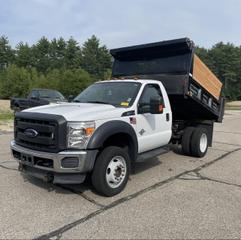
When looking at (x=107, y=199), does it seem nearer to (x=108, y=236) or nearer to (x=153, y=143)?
(x=108, y=236)

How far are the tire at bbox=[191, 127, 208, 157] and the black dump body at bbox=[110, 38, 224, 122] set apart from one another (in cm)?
53

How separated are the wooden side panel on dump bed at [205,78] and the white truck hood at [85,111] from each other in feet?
9.67

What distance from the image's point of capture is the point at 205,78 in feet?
28.9

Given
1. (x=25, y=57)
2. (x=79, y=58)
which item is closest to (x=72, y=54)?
(x=79, y=58)

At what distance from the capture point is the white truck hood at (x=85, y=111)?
5359 millimetres

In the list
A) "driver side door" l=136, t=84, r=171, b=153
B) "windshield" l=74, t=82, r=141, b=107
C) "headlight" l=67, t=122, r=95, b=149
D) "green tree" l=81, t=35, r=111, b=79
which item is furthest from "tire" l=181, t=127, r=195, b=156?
"green tree" l=81, t=35, r=111, b=79

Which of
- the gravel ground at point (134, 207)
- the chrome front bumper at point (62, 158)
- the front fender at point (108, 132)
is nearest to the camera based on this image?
the gravel ground at point (134, 207)

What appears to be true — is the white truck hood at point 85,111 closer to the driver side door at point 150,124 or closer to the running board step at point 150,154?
the driver side door at point 150,124

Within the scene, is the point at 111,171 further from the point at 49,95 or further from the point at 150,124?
the point at 49,95

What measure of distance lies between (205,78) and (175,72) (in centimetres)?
106

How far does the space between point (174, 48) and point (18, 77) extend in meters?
44.9

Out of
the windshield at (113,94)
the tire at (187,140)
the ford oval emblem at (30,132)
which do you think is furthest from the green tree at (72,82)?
the ford oval emblem at (30,132)

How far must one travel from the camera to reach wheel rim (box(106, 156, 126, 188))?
5703mm

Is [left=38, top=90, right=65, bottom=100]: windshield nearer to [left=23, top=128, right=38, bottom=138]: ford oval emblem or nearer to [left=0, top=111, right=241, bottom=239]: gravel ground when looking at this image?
[left=0, top=111, right=241, bottom=239]: gravel ground
